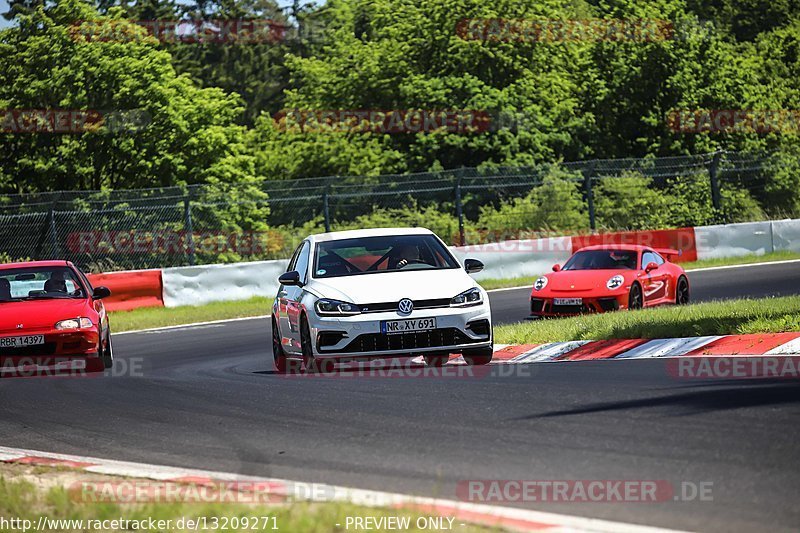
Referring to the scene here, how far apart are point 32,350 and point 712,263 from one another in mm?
19191

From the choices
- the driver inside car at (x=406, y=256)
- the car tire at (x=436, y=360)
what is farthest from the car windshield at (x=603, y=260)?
the driver inside car at (x=406, y=256)

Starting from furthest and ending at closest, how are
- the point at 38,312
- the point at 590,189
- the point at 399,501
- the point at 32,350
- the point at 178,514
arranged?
the point at 590,189 < the point at 38,312 < the point at 32,350 < the point at 399,501 < the point at 178,514

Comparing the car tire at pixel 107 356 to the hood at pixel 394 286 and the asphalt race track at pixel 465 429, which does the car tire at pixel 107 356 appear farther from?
the hood at pixel 394 286

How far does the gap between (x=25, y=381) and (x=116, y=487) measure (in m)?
7.05

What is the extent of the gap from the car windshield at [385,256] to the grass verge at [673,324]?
2100 millimetres

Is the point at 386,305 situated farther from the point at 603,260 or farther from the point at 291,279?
the point at 603,260

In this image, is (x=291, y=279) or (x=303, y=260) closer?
(x=291, y=279)

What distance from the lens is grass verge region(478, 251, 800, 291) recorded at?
27.5 m

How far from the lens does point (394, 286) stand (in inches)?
467

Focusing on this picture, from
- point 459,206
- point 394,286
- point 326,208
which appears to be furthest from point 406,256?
point 459,206

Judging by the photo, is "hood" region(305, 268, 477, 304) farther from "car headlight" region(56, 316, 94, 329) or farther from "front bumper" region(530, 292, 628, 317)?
"front bumper" region(530, 292, 628, 317)

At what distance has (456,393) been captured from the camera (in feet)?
33.2

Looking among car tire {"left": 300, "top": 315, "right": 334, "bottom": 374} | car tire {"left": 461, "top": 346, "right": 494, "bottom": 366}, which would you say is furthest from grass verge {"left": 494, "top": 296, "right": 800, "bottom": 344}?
car tire {"left": 300, "top": 315, "right": 334, "bottom": 374}

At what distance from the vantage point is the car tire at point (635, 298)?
18.7 metres
